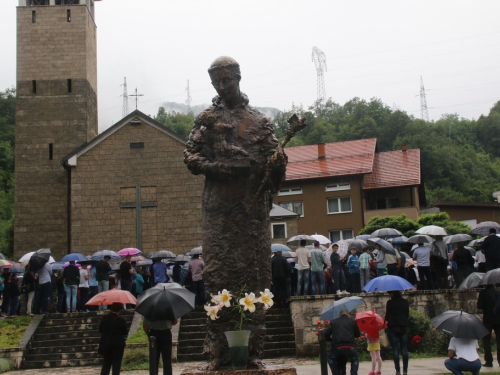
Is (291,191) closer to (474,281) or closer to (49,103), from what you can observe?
(49,103)

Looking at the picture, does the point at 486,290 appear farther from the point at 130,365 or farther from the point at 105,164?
the point at 105,164

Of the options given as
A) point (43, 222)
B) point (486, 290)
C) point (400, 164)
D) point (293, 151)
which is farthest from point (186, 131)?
point (486, 290)

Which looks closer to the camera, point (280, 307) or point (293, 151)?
point (280, 307)

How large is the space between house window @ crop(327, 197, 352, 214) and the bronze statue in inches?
1588

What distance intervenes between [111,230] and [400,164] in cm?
2407

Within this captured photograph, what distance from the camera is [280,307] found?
66.1 feet

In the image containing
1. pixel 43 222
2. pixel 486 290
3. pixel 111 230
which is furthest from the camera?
pixel 43 222

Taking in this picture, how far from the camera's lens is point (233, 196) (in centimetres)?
822

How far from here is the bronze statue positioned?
7992mm

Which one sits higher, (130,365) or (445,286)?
(445,286)

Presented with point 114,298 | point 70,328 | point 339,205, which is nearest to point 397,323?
point 114,298

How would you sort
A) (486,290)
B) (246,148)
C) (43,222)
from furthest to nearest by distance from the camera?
1. (43,222)
2. (486,290)
3. (246,148)

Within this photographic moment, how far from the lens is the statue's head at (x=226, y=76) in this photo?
8367 millimetres

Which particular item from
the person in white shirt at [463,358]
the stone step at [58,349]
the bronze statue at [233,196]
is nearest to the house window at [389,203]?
the stone step at [58,349]
